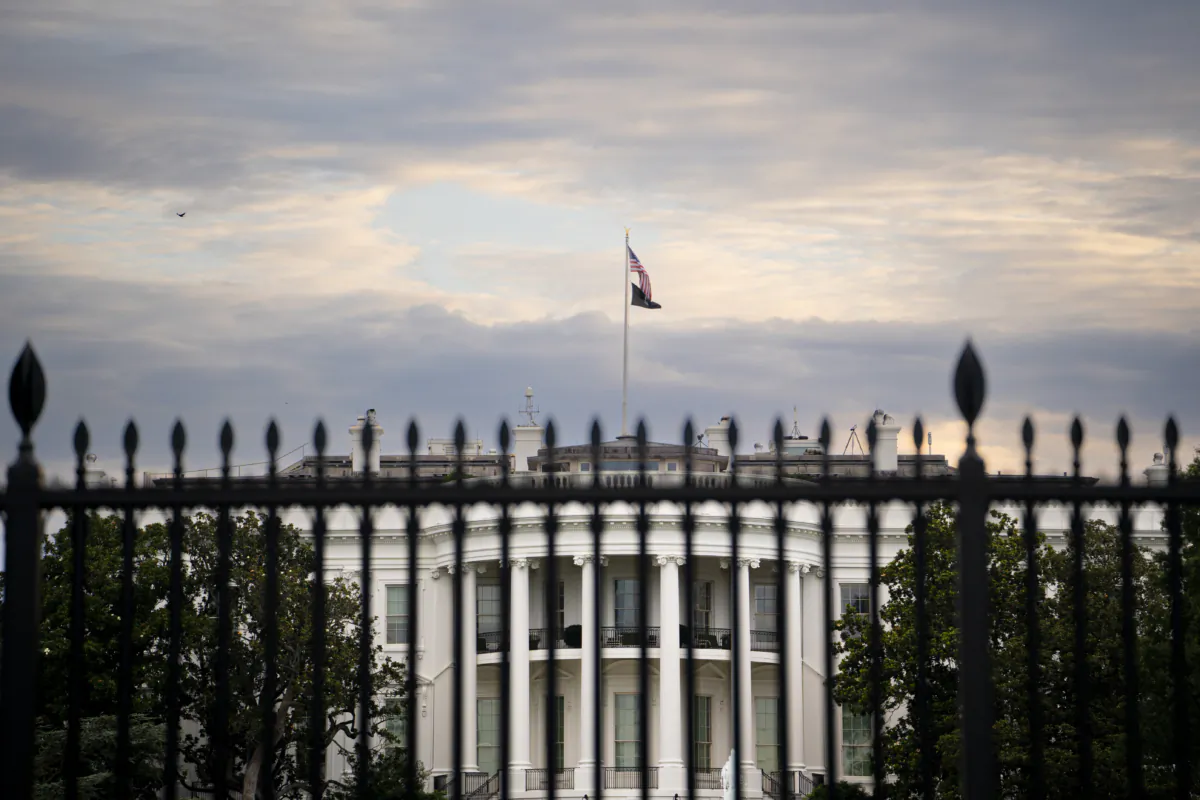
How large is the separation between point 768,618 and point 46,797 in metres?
28.5

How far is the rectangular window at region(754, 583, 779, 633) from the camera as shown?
5191 cm

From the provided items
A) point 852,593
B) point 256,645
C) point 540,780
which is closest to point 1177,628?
point 256,645

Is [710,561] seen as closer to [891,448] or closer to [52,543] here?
[891,448]

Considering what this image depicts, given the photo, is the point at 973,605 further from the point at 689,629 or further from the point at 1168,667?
the point at 1168,667

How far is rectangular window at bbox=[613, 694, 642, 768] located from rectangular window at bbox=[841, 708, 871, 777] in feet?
19.1

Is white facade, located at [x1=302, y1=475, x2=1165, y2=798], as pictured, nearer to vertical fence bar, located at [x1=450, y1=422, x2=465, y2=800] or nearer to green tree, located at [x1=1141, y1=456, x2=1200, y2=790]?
green tree, located at [x1=1141, y1=456, x2=1200, y2=790]

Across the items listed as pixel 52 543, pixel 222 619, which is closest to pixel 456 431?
pixel 222 619

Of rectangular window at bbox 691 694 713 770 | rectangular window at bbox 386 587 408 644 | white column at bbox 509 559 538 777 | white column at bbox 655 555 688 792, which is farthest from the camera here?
rectangular window at bbox 386 587 408 644

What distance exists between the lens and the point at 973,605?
23.5 feet

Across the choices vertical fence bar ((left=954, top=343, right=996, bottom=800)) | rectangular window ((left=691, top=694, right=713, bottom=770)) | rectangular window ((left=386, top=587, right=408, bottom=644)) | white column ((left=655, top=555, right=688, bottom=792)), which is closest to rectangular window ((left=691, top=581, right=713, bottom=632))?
white column ((left=655, top=555, right=688, bottom=792))

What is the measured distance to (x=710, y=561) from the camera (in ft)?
161

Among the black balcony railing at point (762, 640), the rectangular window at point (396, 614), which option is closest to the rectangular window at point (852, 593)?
the black balcony railing at point (762, 640)

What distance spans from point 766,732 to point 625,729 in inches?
159

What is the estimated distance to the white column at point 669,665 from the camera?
46812mm
